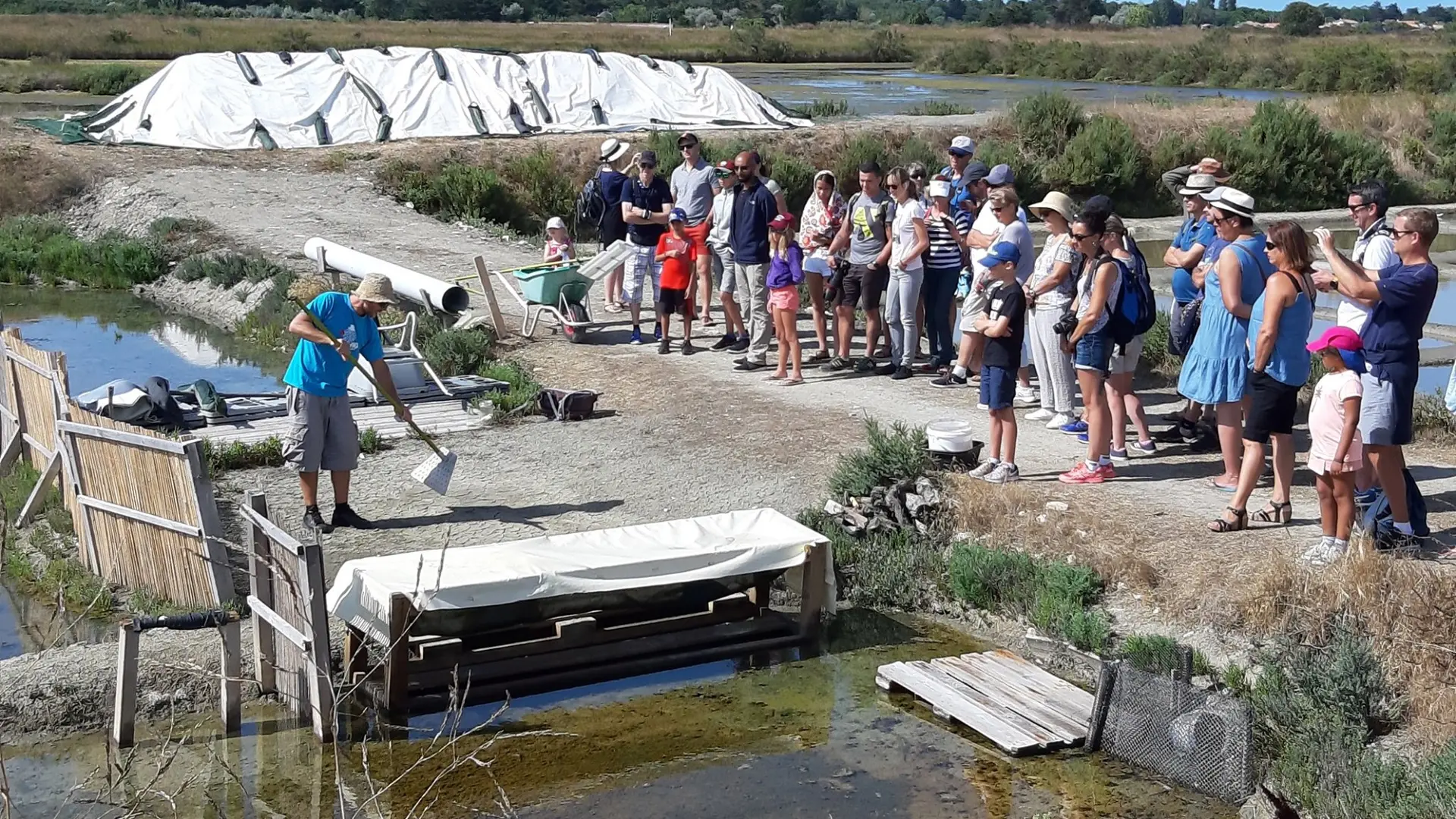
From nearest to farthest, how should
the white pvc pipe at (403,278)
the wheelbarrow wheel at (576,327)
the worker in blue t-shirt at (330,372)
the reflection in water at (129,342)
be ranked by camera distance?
1. the worker in blue t-shirt at (330,372)
2. the white pvc pipe at (403,278)
3. the wheelbarrow wheel at (576,327)
4. the reflection in water at (129,342)

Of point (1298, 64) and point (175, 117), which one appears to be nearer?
point (175, 117)

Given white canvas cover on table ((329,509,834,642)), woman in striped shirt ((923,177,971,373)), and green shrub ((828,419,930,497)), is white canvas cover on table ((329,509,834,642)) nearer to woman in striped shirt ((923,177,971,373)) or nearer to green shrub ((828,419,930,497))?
green shrub ((828,419,930,497))

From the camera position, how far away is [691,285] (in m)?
14.5

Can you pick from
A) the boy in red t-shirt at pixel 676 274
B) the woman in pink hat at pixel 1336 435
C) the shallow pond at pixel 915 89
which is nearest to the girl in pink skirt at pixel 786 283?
the boy in red t-shirt at pixel 676 274

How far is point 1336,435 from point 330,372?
5.64 meters

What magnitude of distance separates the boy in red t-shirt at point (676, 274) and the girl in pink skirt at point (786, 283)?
0.99 meters

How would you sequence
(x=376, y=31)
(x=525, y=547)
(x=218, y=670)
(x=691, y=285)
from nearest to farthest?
(x=218, y=670) → (x=525, y=547) → (x=691, y=285) → (x=376, y=31)

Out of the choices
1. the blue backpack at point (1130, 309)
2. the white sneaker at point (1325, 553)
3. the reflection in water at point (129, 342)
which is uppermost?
the blue backpack at point (1130, 309)

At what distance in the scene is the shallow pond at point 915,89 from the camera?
4256cm

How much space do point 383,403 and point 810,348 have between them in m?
4.12

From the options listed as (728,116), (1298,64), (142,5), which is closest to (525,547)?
(728,116)

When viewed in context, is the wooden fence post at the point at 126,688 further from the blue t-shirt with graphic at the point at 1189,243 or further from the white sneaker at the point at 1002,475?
the blue t-shirt with graphic at the point at 1189,243

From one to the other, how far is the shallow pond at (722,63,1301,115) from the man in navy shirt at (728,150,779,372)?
78.0 feet

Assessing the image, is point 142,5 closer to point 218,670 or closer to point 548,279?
point 548,279
